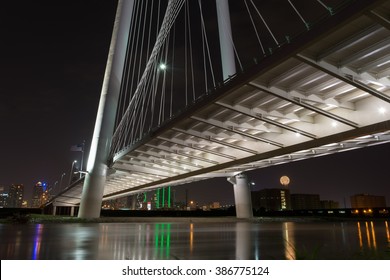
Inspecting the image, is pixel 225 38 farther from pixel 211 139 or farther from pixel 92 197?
pixel 92 197

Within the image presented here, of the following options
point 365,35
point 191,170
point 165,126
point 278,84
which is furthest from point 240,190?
point 365,35

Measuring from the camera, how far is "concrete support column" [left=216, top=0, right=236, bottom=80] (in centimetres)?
2705

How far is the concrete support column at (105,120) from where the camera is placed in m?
31.2

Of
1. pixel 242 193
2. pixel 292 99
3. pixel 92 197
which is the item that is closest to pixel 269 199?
pixel 242 193

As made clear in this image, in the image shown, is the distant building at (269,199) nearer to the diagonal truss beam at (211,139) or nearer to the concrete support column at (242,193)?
the concrete support column at (242,193)

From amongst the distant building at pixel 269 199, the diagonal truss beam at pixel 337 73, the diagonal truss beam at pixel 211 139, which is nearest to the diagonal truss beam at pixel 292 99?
the diagonal truss beam at pixel 337 73

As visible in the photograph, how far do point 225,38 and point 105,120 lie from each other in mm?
13667

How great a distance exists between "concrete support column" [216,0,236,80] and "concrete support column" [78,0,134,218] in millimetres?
10427

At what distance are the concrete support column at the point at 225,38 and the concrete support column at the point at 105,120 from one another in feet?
34.2

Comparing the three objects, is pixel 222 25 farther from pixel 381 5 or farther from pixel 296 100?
pixel 381 5

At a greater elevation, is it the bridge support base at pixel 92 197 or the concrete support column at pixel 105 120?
the concrete support column at pixel 105 120

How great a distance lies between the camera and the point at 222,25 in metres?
28.6

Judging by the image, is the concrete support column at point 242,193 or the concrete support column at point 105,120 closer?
the concrete support column at point 105,120

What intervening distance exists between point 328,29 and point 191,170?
2772 cm
